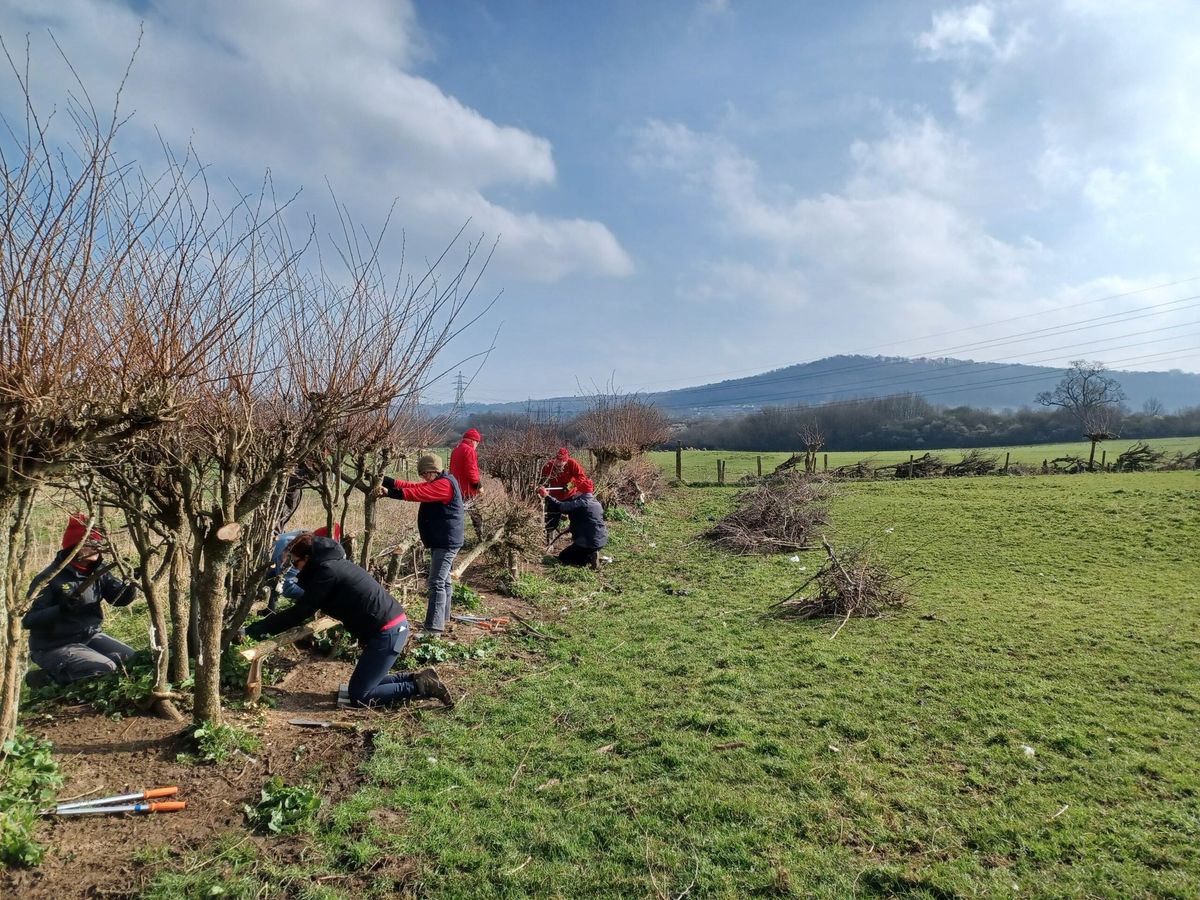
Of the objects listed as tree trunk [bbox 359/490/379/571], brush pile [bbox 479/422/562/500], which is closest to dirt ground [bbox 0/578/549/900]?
tree trunk [bbox 359/490/379/571]

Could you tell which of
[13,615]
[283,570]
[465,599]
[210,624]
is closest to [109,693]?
[210,624]

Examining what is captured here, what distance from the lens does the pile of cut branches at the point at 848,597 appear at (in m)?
7.55

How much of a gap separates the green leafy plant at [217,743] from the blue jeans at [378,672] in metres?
0.91

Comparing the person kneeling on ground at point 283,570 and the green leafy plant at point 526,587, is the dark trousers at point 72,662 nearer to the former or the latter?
the person kneeling on ground at point 283,570

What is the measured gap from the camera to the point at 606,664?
6.11m

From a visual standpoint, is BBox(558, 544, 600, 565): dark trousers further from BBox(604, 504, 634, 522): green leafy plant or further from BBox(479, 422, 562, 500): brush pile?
BBox(604, 504, 634, 522): green leafy plant

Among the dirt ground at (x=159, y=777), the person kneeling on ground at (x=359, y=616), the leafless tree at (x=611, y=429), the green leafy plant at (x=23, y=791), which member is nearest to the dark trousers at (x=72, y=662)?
the dirt ground at (x=159, y=777)

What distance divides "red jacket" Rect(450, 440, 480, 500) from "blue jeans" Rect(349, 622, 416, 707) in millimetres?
2852

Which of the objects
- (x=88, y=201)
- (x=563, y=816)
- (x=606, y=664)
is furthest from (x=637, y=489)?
(x=88, y=201)

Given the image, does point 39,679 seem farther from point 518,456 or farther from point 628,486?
point 628,486

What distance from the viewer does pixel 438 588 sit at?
6562 mm

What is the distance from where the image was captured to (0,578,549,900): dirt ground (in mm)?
2848

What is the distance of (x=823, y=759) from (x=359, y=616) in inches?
134

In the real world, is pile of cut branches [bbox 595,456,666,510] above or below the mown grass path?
above
